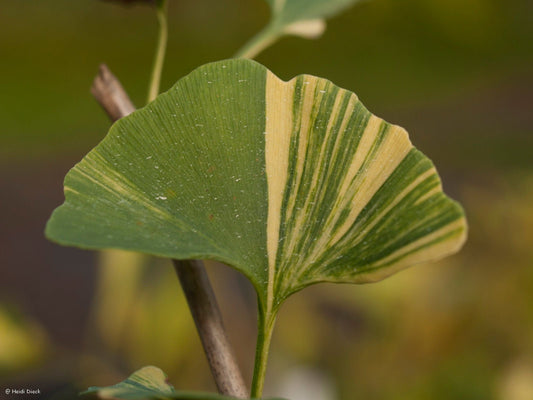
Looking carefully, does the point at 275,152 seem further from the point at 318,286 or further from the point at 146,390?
the point at 318,286

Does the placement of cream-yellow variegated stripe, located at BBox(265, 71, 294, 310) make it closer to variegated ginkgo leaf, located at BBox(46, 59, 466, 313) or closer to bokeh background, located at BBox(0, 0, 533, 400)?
variegated ginkgo leaf, located at BBox(46, 59, 466, 313)

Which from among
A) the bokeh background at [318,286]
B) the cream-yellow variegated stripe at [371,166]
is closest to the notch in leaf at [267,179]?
the cream-yellow variegated stripe at [371,166]

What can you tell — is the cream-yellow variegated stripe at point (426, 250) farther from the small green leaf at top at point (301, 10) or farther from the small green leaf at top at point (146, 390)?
the small green leaf at top at point (301, 10)

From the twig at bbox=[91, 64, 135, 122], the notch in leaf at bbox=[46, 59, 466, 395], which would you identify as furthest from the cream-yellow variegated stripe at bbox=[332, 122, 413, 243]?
the twig at bbox=[91, 64, 135, 122]

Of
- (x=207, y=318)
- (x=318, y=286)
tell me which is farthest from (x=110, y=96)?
(x=318, y=286)

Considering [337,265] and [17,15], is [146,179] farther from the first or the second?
[17,15]

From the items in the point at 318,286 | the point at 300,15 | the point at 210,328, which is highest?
the point at 300,15

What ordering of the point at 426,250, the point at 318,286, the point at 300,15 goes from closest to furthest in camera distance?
the point at 426,250 < the point at 300,15 < the point at 318,286
